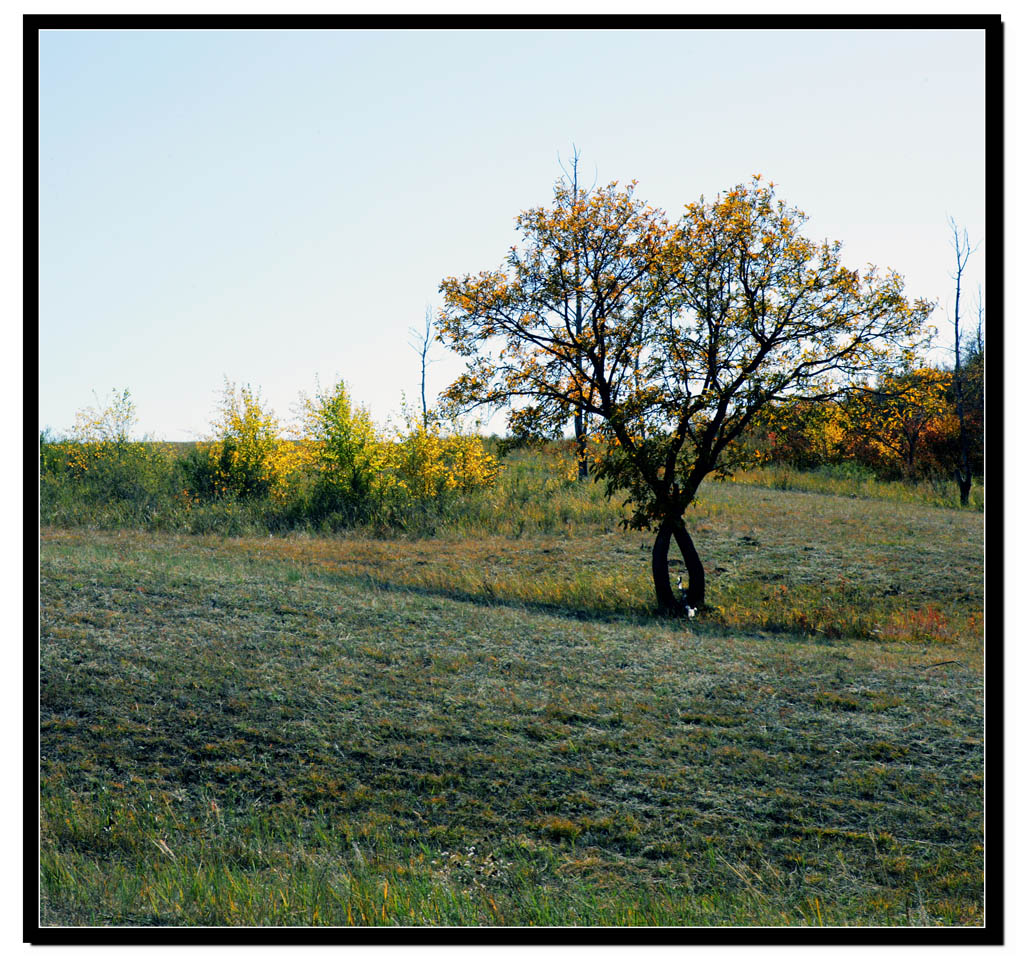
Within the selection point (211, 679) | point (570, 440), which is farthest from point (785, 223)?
point (211, 679)

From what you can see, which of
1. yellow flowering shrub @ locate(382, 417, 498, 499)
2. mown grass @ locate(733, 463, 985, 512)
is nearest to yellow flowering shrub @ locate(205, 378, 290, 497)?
yellow flowering shrub @ locate(382, 417, 498, 499)

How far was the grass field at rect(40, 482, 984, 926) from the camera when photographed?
4230mm

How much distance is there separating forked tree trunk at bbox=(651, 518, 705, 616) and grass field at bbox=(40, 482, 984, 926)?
1066 millimetres

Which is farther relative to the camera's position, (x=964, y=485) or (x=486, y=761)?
(x=964, y=485)

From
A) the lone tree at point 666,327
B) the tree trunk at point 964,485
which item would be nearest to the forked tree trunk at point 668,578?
the lone tree at point 666,327

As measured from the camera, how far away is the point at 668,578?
40.9 feet

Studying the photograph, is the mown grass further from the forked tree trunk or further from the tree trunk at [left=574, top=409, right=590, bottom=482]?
the tree trunk at [left=574, top=409, right=590, bottom=482]

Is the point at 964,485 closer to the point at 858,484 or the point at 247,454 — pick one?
the point at 858,484

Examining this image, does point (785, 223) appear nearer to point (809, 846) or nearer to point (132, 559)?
point (809, 846)

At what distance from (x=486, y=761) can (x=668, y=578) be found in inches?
283

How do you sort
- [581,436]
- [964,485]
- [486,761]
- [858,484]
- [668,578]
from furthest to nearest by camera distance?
[858,484]
[964,485]
[668,578]
[581,436]
[486,761]

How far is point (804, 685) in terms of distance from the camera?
769 centimetres

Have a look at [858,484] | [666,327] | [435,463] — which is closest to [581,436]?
[666,327]

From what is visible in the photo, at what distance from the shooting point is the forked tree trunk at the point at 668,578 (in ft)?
40.3
